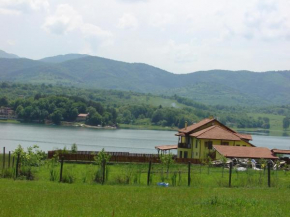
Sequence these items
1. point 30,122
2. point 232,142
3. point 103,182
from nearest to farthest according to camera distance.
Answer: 1. point 103,182
2. point 232,142
3. point 30,122

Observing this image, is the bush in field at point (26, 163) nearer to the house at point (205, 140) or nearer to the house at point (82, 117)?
the house at point (205, 140)

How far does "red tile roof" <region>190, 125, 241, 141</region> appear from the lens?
5119cm

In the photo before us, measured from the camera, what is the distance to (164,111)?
190m

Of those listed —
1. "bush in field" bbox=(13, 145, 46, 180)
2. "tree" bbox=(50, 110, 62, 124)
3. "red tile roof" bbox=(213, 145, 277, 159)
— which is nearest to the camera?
"bush in field" bbox=(13, 145, 46, 180)

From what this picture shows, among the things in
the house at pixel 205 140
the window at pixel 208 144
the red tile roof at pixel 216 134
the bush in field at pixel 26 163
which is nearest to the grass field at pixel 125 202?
the bush in field at pixel 26 163

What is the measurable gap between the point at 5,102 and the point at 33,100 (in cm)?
1536

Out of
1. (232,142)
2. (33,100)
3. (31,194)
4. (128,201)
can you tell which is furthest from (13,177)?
(33,100)

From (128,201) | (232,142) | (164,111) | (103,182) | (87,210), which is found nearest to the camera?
(87,210)

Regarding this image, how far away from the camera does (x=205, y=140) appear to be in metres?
51.4

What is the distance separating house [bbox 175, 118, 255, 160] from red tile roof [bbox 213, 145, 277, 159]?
4.82 feet

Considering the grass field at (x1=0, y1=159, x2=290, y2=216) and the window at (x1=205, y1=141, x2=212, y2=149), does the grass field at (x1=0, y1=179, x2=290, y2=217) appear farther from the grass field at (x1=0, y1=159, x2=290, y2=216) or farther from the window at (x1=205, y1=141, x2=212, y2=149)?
the window at (x1=205, y1=141, x2=212, y2=149)

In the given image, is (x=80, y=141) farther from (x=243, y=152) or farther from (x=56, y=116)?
(x=56, y=116)

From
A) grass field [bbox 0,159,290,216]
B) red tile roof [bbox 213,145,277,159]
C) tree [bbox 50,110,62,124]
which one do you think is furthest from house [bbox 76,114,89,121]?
grass field [bbox 0,159,290,216]

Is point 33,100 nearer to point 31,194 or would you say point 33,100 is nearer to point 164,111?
point 164,111
